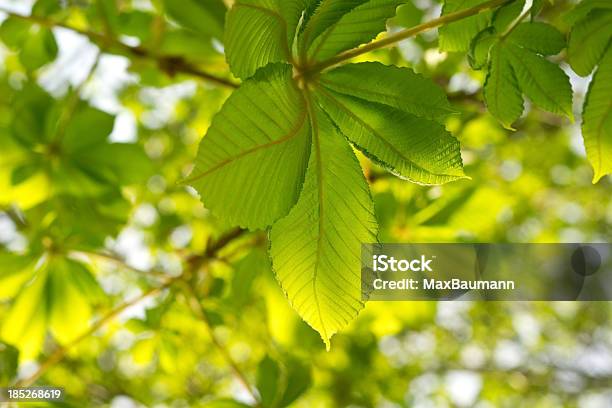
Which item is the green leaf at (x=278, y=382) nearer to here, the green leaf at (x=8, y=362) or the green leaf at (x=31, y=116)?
the green leaf at (x=8, y=362)

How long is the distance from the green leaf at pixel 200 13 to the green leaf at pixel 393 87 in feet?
2.01

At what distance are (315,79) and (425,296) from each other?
543 mm

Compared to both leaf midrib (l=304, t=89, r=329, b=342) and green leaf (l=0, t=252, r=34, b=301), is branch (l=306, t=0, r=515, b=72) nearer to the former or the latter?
leaf midrib (l=304, t=89, r=329, b=342)

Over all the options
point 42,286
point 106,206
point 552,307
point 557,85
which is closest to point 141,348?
point 42,286

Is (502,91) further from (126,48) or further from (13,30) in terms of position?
(13,30)

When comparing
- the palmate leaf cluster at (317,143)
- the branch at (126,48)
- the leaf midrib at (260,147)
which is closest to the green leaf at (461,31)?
the palmate leaf cluster at (317,143)

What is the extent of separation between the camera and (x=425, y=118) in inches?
21.6

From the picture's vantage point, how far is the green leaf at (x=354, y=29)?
1.80 ft

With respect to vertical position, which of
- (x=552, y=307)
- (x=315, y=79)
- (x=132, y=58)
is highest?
(x=552, y=307)

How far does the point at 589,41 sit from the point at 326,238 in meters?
0.32

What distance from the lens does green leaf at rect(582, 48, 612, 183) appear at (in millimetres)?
544

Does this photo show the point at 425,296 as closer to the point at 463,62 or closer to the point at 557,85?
the point at 557,85

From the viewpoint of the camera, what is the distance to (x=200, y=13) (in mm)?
1126

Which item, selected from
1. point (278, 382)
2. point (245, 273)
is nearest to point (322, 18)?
point (245, 273)
